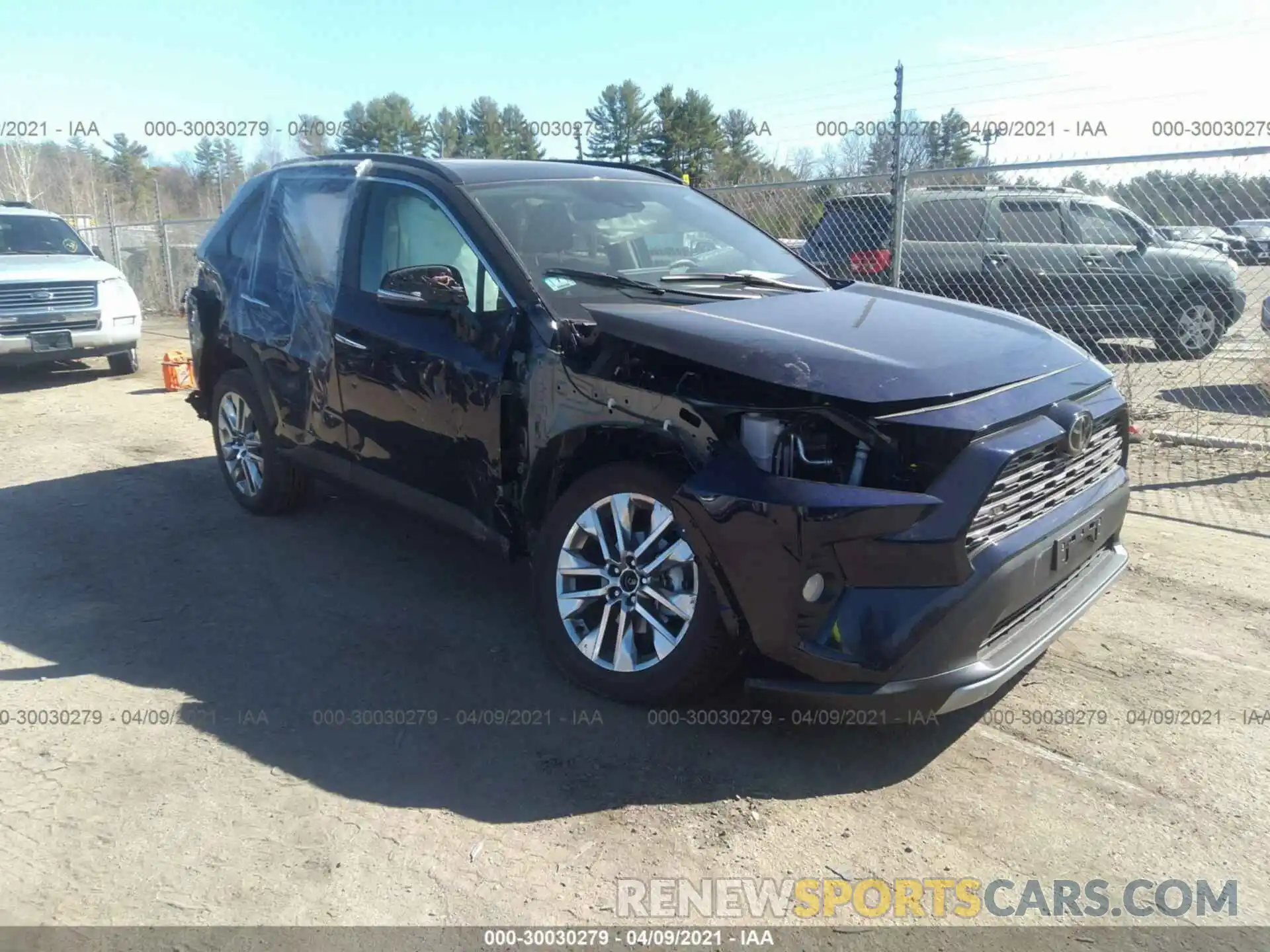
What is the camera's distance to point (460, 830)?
2984 millimetres

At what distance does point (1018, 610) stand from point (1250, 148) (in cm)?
449

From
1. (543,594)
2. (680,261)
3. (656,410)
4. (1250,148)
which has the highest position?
(1250,148)

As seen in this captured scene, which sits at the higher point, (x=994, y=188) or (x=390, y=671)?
(x=994, y=188)

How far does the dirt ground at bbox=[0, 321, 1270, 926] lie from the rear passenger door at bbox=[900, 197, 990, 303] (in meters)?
4.97

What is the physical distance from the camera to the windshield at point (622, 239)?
402 centimetres

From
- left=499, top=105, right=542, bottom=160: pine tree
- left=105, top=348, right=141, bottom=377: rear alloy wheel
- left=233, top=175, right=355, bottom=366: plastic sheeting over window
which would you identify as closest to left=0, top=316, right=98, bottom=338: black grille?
left=105, top=348, right=141, bottom=377: rear alloy wheel

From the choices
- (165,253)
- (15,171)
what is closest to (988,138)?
(165,253)

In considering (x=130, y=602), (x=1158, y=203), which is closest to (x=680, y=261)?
(x=130, y=602)

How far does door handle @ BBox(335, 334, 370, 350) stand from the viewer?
15.0ft

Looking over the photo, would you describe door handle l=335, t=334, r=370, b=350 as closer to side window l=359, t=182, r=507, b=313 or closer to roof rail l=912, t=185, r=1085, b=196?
side window l=359, t=182, r=507, b=313

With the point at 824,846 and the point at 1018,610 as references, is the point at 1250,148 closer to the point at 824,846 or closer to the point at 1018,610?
the point at 1018,610

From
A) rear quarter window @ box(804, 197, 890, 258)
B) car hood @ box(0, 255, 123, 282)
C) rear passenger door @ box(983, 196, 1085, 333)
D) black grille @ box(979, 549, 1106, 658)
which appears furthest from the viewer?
car hood @ box(0, 255, 123, 282)
